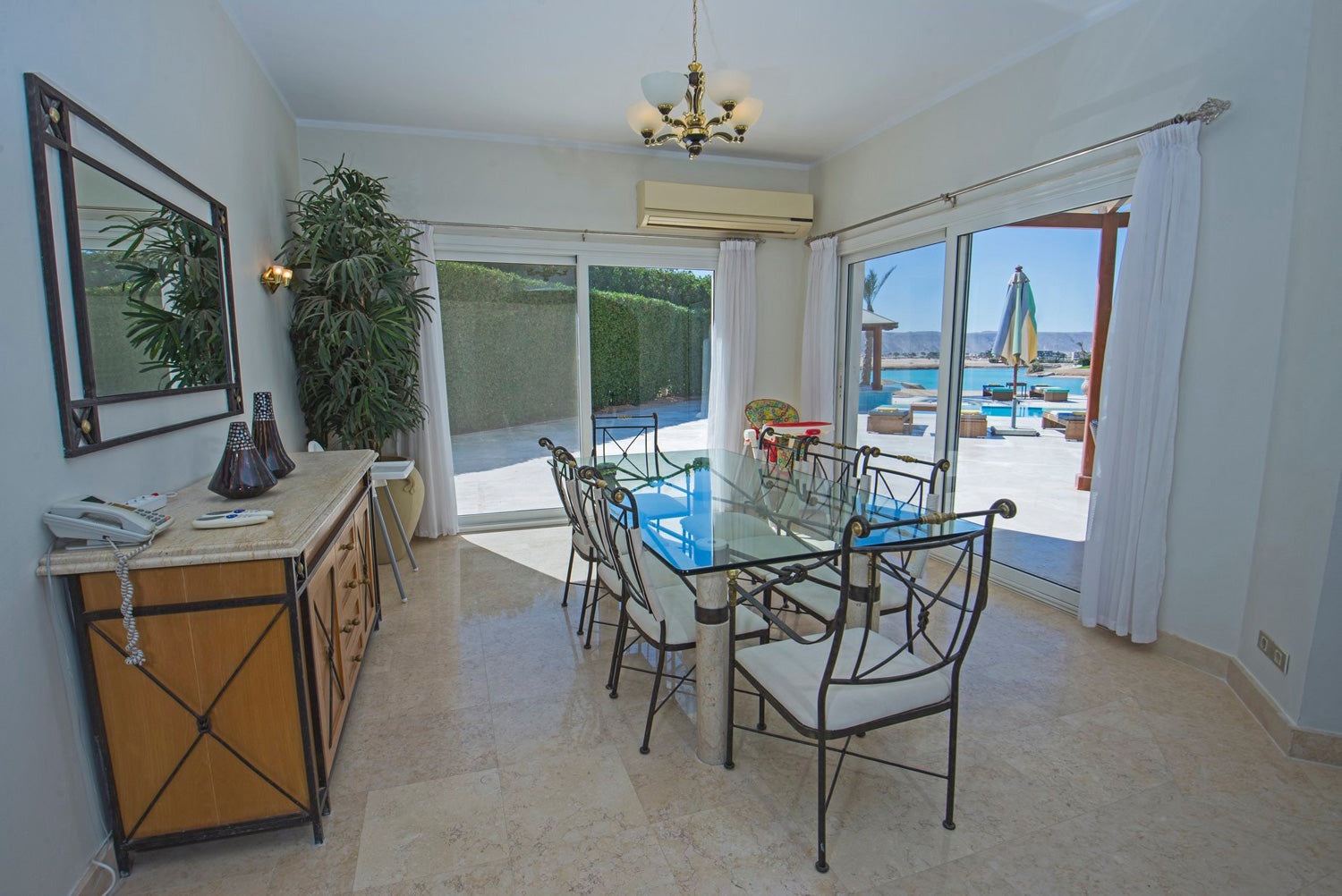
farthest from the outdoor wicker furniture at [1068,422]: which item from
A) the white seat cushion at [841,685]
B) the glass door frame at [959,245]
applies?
the white seat cushion at [841,685]

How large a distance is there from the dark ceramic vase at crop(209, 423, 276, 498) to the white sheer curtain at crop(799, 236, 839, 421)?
3.84m

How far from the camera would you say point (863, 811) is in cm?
182

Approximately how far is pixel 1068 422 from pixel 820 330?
1.92m

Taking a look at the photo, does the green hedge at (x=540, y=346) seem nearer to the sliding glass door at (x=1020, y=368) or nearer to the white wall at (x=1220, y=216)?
the sliding glass door at (x=1020, y=368)

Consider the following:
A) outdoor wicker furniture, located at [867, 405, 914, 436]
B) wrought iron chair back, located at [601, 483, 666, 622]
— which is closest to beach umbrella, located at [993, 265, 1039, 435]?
outdoor wicker furniture, located at [867, 405, 914, 436]

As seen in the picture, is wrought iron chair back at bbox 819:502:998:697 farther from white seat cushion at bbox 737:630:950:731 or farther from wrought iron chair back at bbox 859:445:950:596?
wrought iron chair back at bbox 859:445:950:596

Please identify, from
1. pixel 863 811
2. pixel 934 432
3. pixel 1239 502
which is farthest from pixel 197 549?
pixel 934 432

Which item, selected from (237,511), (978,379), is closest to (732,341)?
(978,379)

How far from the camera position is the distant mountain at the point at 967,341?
10.7 ft

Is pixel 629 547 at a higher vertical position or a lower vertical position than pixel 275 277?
lower

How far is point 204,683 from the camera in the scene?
1544 millimetres

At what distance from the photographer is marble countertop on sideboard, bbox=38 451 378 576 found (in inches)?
56.1

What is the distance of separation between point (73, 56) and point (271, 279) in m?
1.59

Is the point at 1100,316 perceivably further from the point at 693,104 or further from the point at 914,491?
the point at 693,104
